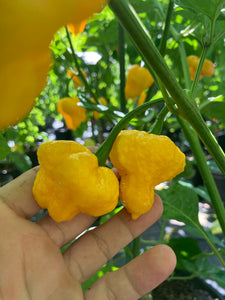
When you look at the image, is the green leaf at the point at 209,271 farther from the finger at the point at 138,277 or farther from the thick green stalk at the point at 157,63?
the thick green stalk at the point at 157,63

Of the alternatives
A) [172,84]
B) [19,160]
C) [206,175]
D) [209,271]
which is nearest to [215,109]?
[206,175]

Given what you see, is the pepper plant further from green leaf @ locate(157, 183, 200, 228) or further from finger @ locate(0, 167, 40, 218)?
finger @ locate(0, 167, 40, 218)

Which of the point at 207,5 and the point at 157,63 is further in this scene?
the point at 207,5

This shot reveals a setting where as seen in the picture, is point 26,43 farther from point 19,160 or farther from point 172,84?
point 19,160

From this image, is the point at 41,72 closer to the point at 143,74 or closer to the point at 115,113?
the point at 115,113

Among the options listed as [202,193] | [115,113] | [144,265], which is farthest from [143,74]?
[202,193]

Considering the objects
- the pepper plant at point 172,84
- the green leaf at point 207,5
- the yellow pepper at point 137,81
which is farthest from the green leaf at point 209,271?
the green leaf at point 207,5

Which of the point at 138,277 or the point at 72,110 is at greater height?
the point at 72,110
